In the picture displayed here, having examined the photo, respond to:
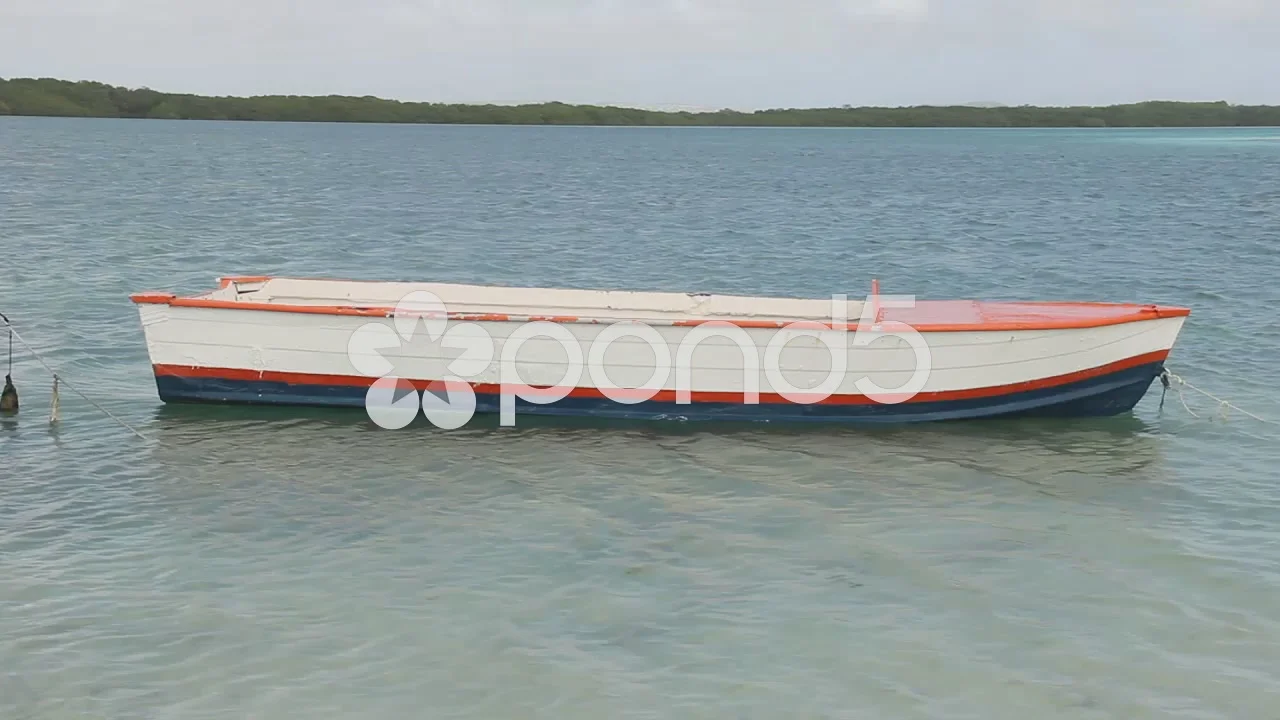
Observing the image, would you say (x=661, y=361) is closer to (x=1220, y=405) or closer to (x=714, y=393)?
(x=714, y=393)

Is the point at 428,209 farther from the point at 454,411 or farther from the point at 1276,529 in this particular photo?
the point at 1276,529

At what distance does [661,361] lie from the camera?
1570 cm

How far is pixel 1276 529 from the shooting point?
12773 millimetres

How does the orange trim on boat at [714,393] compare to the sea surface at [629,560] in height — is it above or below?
above

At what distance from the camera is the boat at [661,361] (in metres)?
15.5

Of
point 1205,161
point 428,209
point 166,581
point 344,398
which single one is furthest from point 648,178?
point 166,581

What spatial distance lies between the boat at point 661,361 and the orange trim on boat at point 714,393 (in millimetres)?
18

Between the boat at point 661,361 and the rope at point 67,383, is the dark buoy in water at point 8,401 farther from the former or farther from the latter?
the boat at point 661,361

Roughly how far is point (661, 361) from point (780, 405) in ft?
5.21

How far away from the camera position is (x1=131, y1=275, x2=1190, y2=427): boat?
50.8ft

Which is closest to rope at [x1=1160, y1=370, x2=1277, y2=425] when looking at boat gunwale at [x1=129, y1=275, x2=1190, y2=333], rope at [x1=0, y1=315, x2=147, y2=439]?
boat gunwale at [x1=129, y1=275, x2=1190, y2=333]

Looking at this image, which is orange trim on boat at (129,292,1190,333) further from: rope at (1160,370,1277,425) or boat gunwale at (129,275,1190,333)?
rope at (1160,370,1277,425)

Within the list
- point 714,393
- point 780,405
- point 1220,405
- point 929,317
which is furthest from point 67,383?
point 1220,405

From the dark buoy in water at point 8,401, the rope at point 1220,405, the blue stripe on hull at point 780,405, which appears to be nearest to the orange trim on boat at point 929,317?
the blue stripe on hull at point 780,405
